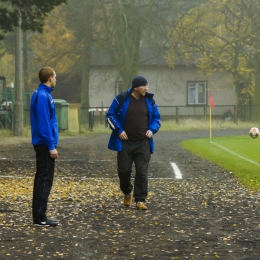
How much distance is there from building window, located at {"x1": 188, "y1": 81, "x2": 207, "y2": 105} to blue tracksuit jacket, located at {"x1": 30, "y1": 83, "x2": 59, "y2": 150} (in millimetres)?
46474

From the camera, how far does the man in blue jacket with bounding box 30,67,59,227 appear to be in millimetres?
9422

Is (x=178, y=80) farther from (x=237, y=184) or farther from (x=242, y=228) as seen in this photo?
(x=242, y=228)

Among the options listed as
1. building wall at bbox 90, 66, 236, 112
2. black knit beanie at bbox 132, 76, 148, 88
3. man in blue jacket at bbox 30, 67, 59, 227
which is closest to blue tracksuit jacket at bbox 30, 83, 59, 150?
man in blue jacket at bbox 30, 67, 59, 227

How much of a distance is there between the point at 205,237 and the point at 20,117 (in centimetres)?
2621

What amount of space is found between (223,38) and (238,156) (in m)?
24.4

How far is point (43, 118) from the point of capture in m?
9.41

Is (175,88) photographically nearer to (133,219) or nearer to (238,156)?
(238,156)

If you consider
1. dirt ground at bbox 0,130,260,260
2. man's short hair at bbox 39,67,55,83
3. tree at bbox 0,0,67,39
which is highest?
tree at bbox 0,0,67,39

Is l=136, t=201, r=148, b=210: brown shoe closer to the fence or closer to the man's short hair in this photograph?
the man's short hair

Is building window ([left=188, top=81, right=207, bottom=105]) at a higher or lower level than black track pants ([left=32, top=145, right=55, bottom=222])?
higher

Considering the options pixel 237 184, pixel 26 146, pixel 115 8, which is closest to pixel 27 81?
pixel 115 8

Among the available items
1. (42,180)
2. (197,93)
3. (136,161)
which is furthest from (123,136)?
(197,93)

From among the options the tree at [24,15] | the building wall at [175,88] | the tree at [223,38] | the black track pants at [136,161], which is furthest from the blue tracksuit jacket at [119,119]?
the building wall at [175,88]

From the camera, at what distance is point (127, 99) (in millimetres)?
11508
